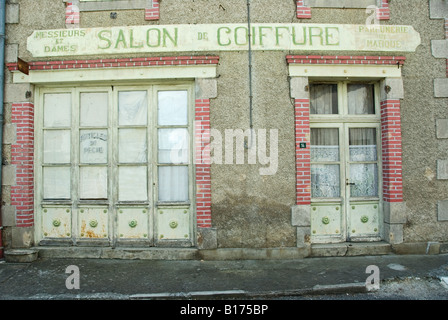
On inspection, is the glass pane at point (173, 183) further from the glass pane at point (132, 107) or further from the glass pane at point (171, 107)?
the glass pane at point (132, 107)

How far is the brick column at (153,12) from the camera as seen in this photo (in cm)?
502

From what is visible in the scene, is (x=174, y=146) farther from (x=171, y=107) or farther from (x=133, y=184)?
(x=133, y=184)

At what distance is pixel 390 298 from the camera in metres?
3.62

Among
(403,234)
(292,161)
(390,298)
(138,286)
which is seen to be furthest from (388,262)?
(138,286)

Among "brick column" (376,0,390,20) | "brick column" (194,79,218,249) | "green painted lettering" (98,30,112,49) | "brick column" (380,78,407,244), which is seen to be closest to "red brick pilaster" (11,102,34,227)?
"green painted lettering" (98,30,112,49)

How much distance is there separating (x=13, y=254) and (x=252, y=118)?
14.7 feet

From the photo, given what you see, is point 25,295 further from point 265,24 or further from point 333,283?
point 265,24

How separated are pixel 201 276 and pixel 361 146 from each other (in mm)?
3529

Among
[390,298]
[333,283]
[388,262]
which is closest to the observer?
[390,298]

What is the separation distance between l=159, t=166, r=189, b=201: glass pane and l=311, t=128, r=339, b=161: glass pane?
2.29 metres

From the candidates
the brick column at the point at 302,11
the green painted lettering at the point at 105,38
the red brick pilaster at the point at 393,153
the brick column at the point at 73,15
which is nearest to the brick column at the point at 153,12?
the green painted lettering at the point at 105,38

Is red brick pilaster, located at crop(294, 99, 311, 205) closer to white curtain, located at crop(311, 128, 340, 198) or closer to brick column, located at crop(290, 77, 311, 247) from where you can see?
brick column, located at crop(290, 77, 311, 247)

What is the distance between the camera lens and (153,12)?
198 inches

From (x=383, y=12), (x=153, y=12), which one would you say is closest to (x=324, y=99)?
(x=383, y=12)
